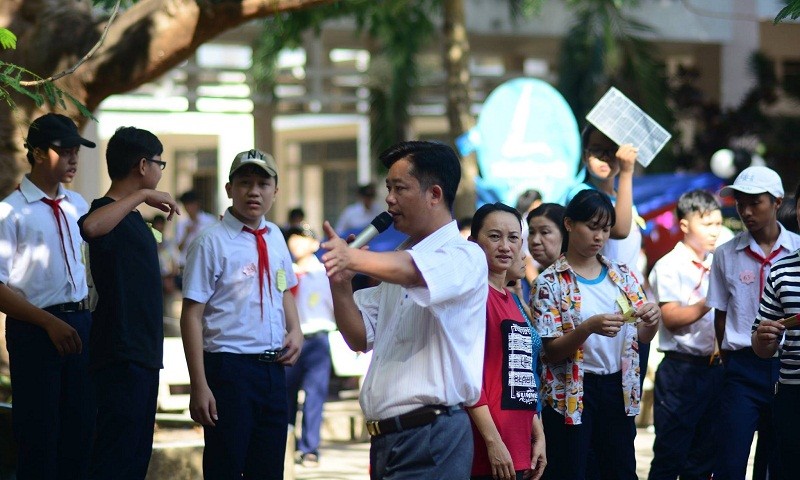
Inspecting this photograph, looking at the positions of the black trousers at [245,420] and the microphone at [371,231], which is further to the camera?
the black trousers at [245,420]

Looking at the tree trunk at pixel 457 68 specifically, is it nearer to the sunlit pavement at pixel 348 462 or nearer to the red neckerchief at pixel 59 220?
the sunlit pavement at pixel 348 462

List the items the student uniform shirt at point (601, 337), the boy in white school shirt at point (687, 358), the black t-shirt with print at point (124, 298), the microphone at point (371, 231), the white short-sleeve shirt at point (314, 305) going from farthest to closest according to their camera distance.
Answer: the white short-sleeve shirt at point (314, 305)
the boy in white school shirt at point (687, 358)
the student uniform shirt at point (601, 337)
the black t-shirt with print at point (124, 298)
the microphone at point (371, 231)

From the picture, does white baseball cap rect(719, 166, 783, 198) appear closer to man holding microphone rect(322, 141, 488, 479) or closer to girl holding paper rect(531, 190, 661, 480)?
girl holding paper rect(531, 190, 661, 480)

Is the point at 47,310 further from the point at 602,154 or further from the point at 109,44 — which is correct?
the point at 602,154

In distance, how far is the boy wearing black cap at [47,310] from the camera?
6.41m

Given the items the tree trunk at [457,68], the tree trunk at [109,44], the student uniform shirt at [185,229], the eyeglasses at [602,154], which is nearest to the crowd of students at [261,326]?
the eyeglasses at [602,154]

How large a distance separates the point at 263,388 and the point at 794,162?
18.1 metres

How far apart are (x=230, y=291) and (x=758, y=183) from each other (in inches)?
114

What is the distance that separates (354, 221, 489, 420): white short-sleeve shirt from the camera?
4.51 meters

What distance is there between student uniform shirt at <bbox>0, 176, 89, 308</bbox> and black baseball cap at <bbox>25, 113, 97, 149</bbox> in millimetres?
225

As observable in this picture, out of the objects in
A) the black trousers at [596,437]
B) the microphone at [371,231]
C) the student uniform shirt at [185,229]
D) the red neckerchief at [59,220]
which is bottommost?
the black trousers at [596,437]

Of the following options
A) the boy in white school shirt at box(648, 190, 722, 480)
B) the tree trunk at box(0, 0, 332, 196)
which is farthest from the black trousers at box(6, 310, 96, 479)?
the boy in white school shirt at box(648, 190, 722, 480)

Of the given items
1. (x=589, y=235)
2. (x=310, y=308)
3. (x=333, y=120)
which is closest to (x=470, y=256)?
(x=589, y=235)

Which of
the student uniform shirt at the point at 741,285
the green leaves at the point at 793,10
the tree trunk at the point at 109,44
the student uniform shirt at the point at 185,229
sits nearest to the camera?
the green leaves at the point at 793,10
